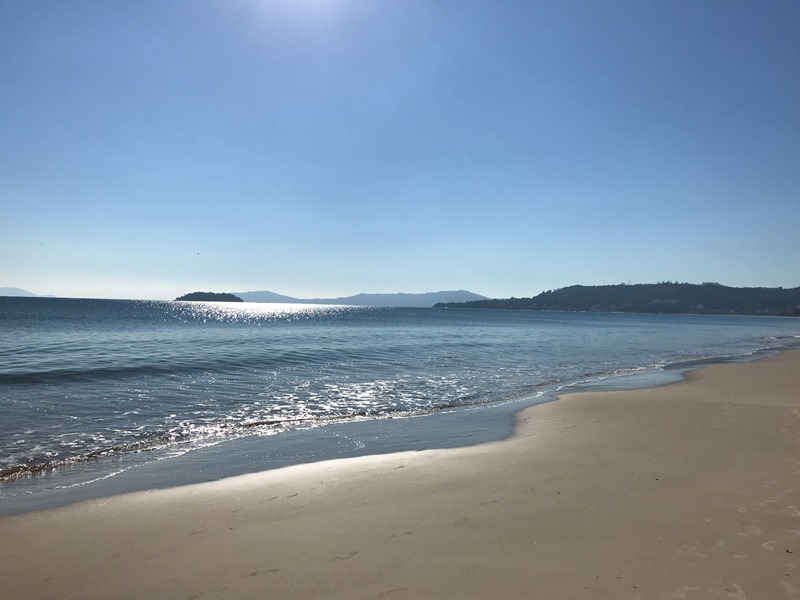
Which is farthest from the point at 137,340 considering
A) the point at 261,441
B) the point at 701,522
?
the point at 701,522

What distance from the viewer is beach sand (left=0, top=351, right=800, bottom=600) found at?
4.29 metres

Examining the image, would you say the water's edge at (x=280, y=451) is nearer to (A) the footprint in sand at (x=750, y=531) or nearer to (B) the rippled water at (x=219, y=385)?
(B) the rippled water at (x=219, y=385)

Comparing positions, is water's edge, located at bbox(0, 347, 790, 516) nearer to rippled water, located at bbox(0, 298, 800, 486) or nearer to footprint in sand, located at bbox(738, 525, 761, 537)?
rippled water, located at bbox(0, 298, 800, 486)

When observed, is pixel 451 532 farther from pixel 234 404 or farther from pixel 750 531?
pixel 234 404

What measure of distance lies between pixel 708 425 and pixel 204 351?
27.8 meters

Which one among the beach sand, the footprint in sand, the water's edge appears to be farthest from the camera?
the water's edge

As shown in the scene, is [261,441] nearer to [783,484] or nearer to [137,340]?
[783,484]

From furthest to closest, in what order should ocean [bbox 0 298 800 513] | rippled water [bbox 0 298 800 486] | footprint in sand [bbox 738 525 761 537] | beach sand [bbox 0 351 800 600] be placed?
rippled water [bbox 0 298 800 486] → ocean [bbox 0 298 800 513] → footprint in sand [bbox 738 525 761 537] → beach sand [bbox 0 351 800 600]

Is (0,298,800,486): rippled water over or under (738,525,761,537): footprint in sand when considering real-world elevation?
under

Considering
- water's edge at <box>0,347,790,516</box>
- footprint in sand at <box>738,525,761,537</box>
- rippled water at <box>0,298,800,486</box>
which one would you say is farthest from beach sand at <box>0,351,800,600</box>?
rippled water at <box>0,298,800,486</box>

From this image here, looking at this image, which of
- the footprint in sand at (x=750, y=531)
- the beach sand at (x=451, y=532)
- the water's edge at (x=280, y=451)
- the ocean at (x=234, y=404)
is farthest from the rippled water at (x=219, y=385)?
the footprint in sand at (x=750, y=531)

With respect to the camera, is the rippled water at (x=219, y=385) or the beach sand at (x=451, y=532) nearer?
the beach sand at (x=451, y=532)

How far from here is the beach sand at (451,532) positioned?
429cm

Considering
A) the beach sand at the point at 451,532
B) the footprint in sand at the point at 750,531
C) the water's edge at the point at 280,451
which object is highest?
the footprint in sand at the point at 750,531
